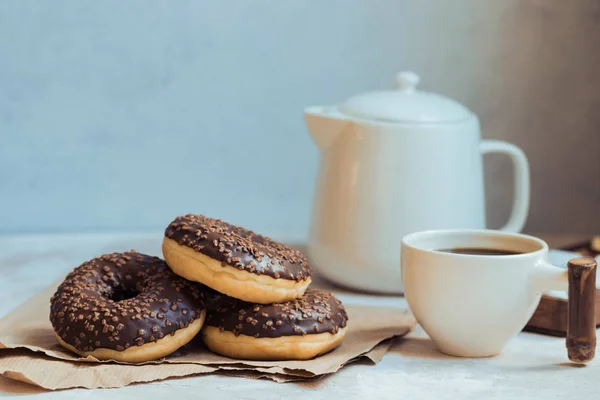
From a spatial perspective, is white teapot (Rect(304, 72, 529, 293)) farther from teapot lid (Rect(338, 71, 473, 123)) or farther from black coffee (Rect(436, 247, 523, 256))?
black coffee (Rect(436, 247, 523, 256))

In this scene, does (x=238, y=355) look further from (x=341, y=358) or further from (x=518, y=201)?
(x=518, y=201)

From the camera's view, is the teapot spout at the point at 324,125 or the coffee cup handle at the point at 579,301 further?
the teapot spout at the point at 324,125

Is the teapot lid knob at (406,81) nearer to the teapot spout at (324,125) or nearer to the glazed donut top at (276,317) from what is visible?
the teapot spout at (324,125)

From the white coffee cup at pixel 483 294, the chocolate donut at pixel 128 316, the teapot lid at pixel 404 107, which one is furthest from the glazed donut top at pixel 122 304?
the teapot lid at pixel 404 107

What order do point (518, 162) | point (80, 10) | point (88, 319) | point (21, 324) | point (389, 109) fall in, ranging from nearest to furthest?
point (88, 319)
point (21, 324)
point (389, 109)
point (518, 162)
point (80, 10)

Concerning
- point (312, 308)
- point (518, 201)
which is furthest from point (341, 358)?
point (518, 201)
